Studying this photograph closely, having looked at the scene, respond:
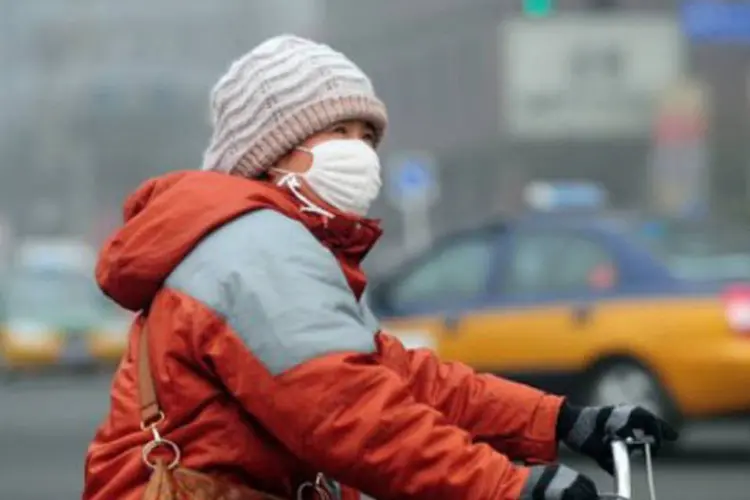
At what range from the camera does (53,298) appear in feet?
106

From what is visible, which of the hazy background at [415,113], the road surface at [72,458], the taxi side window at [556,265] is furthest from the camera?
the hazy background at [415,113]

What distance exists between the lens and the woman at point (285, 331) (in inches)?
125

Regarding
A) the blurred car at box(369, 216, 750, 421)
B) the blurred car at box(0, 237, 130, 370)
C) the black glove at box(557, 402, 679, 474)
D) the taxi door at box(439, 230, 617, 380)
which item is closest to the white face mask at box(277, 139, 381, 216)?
the black glove at box(557, 402, 679, 474)

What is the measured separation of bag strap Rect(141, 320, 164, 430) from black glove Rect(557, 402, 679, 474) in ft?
2.25

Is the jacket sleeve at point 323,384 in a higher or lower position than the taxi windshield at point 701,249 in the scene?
higher

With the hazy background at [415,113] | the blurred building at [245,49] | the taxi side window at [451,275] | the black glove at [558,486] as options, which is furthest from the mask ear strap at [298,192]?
the blurred building at [245,49]

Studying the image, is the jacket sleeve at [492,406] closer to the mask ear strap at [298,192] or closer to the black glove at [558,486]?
the mask ear strap at [298,192]

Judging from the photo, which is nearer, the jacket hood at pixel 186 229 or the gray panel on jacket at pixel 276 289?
the gray panel on jacket at pixel 276 289

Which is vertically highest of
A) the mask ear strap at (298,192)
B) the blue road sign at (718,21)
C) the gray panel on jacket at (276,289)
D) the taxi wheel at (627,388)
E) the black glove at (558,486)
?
the mask ear strap at (298,192)

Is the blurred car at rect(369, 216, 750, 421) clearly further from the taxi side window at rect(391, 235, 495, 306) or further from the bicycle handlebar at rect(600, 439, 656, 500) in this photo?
the bicycle handlebar at rect(600, 439, 656, 500)

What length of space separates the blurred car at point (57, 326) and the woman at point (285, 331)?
2712cm

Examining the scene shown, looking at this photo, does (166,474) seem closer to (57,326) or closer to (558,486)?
(558,486)

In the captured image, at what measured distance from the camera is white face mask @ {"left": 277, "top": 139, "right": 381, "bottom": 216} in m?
3.45

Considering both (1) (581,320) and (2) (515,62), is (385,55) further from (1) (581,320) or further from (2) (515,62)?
(1) (581,320)
